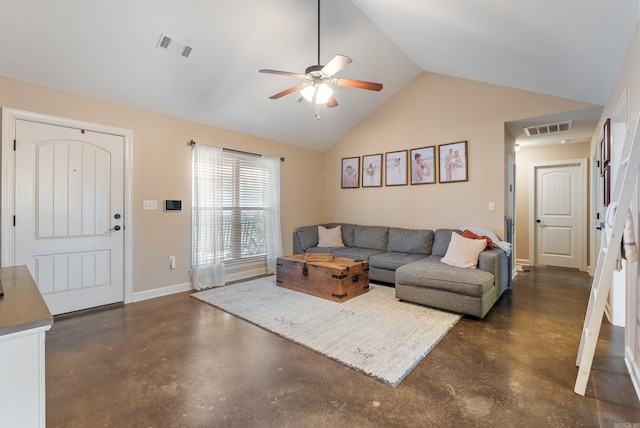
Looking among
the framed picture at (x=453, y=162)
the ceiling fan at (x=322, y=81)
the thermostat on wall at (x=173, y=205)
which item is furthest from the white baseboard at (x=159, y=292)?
the framed picture at (x=453, y=162)

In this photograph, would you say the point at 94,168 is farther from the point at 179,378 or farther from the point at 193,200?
the point at 179,378

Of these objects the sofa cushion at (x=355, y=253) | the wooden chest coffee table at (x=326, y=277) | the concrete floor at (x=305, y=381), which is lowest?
the concrete floor at (x=305, y=381)

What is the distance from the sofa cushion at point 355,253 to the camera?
4.48m

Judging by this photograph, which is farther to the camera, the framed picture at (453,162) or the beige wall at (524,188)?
the beige wall at (524,188)

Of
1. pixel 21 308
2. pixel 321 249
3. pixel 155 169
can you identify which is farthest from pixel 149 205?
pixel 21 308

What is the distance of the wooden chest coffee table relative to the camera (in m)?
3.51

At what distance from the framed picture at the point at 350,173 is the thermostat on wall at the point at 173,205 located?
3039mm

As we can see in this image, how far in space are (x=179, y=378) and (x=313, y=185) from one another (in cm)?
435

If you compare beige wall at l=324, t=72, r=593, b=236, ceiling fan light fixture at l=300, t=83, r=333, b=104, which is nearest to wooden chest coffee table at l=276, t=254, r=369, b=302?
beige wall at l=324, t=72, r=593, b=236

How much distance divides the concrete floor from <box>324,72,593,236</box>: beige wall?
191 centimetres

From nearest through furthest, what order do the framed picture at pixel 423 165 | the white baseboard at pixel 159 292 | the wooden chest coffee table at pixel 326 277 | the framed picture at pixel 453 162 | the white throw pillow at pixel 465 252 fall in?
1. the white throw pillow at pixel 465 252
2. the wooden chest coffee table at pixel 326 277
3. the white baseboard at pixel 159 292
4. the framed picture at pixel 453 162
5. the framed picture at pixel 423 165

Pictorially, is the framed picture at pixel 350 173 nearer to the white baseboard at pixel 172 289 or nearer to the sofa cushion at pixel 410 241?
the sofa cushion at pixel 410 241

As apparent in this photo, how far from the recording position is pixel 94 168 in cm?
329

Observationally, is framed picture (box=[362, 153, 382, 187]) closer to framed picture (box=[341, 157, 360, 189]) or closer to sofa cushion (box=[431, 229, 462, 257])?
framed picture (box=[341, 157, 360, 189])
